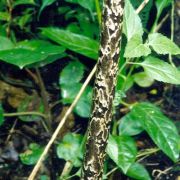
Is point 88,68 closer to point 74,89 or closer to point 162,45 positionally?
point 74,89

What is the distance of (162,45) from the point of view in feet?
2.68

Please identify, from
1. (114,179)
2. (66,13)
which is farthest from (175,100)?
(66,13)

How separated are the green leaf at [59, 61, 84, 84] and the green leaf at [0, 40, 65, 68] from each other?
0.65 feet

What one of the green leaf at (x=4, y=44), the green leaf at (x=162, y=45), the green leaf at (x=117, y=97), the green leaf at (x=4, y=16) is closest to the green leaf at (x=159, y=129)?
the green leaf at (x=117, y=97)

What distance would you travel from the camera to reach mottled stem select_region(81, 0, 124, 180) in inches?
26.5

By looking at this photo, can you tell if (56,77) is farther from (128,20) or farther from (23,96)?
(128,20)

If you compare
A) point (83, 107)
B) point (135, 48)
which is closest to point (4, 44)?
point (83, 107)

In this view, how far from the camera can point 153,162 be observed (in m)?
1.38

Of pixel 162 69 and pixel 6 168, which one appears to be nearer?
pixel 162 69

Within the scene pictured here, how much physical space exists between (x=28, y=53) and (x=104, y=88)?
1.47ft

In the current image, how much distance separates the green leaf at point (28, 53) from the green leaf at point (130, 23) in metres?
0.34

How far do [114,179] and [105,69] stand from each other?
0.67 m

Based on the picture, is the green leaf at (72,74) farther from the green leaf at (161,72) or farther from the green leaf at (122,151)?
the green leaf at (161,72)

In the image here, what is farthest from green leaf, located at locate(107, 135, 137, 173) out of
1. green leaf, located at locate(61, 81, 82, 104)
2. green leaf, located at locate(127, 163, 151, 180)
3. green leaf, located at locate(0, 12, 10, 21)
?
green leaf, located at locate(0, 12, 10, 21)
